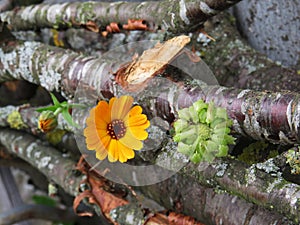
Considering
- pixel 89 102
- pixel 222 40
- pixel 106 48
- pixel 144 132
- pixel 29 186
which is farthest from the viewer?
pixel 29 186

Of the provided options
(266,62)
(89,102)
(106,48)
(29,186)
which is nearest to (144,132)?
(89,102)

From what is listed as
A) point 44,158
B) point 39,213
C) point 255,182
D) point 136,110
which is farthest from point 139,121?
point 39,213

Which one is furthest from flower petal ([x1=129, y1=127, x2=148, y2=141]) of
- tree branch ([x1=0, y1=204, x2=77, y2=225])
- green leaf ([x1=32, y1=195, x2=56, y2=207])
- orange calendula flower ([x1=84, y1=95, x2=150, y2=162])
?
green leaf ([x1=32, y1=195, x2=56, y2=207])

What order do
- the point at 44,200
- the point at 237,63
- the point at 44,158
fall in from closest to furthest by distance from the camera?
the point at 237,63 < the point at 44,158 < the point at 44,200

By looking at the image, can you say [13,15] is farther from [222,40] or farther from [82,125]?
[222,40]

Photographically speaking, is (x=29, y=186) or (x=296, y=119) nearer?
(x=296, y=119)

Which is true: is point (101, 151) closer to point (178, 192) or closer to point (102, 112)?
point (102, 112)

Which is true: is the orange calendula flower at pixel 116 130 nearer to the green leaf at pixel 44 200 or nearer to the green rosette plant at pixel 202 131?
the green rosette plant at pixel 202 131
